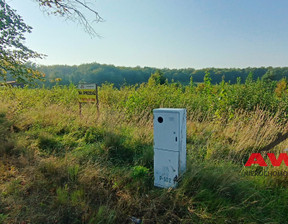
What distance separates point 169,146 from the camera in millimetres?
2408

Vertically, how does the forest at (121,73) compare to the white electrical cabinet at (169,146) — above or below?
above

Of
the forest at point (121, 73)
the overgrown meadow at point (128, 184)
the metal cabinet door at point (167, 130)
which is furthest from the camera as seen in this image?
the forest at point (121, 73)

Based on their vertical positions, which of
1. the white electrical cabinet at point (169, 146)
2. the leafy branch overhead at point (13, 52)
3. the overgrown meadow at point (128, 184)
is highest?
the leafy branch overhead at point (13, 52)

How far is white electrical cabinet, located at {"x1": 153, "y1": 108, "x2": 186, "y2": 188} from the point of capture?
2352 mm

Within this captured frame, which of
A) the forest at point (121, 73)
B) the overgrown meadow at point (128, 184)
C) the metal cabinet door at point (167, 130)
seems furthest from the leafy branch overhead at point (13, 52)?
the forest at point (121, 73)

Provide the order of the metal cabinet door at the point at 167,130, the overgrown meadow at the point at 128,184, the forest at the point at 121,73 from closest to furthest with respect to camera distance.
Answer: the overgrown meadow at the point at 128,184 < the metal cabinet door at the point at 167,130 < the forest at the point at 121,73

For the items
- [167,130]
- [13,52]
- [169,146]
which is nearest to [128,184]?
[169,146]

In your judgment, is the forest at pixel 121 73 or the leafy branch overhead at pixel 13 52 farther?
the forest at pixel 121 73

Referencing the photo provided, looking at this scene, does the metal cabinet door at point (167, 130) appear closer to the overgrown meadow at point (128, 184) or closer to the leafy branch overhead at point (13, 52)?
the overgrown meadow at point (128, 184)

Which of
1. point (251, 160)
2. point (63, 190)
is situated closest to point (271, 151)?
point (251, 160)

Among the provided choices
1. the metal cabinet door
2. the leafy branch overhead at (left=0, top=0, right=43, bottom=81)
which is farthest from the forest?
the metal cabinet door

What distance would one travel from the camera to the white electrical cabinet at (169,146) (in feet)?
7.72

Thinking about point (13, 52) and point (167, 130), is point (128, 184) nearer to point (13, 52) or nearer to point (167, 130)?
point (167, 130)

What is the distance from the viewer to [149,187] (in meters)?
2.55
